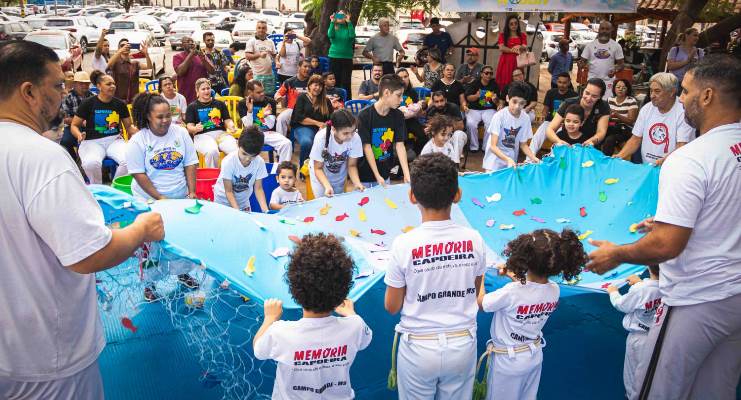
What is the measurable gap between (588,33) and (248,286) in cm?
3089

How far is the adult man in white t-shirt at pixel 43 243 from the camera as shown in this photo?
197 cm

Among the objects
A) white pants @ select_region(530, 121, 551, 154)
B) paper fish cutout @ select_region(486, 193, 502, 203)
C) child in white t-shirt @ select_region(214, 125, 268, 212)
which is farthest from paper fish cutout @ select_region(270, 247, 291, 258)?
white pants @ select_region(530, 121, 551, 154)

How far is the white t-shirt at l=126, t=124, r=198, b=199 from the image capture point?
4840 millimetres

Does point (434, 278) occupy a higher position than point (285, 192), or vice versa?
point (434, 278)

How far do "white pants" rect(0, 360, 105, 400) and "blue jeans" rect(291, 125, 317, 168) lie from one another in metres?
5.48

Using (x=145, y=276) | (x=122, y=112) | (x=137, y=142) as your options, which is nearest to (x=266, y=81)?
(x=122, y=112)

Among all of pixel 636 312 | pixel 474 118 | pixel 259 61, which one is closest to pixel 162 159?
pixel 636 312

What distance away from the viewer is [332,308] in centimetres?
247

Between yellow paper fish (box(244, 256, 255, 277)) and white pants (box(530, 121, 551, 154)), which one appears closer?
yellow paper fish (box(244, 256, 255, 277))

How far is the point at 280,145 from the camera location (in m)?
7.82

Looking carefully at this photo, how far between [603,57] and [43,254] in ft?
32.2

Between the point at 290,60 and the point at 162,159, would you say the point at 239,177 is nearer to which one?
the point at 162,159

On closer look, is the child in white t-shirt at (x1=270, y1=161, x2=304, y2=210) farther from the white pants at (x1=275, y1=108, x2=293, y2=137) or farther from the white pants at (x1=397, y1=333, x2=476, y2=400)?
the white pants at (x1=275, y1=108, x2=293, y2=137)

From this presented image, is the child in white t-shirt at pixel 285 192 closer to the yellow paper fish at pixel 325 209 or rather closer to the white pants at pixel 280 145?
the yellow paper fish at pixel 325 209
